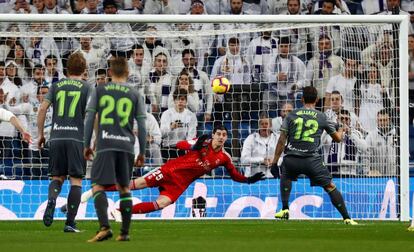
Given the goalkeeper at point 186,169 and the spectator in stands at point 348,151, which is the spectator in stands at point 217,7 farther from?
the goalkeeper at point 186,169

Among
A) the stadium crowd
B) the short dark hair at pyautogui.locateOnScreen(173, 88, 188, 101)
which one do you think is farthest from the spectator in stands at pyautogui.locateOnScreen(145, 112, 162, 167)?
the short dark hair at pyautogui.locateOnScreen(173, 88, 188, 101)

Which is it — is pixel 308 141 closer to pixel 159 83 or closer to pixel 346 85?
pixel 346 85

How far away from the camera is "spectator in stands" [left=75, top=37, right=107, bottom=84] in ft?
→ 63.0

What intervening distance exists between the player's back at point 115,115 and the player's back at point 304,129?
16.8 ft

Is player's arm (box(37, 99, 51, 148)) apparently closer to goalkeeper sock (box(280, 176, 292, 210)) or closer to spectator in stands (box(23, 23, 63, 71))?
goalkeeper sock (box(280, 176, 292, 210))

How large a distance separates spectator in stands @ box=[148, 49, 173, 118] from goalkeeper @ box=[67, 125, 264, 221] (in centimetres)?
213

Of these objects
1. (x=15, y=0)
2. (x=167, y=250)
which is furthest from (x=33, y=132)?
(x=167, y=250)

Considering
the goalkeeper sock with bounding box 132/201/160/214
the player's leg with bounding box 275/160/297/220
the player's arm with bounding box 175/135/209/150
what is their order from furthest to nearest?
the player's arm with bounding box 175/135/209/150 < the goalkeeper sock with bounding box 132/201/160/214 < the player's leg with bounding box 275/160/297/220

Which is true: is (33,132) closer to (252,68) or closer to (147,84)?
(147,84)

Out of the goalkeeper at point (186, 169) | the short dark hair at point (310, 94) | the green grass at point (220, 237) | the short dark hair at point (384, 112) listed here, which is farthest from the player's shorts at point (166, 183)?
the short dark hair at point (384, 112)

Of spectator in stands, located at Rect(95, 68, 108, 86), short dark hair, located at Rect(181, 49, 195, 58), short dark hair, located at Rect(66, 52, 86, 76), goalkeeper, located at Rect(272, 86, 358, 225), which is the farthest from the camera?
short dark hair, located at Rect(181, 49, 195, 58)

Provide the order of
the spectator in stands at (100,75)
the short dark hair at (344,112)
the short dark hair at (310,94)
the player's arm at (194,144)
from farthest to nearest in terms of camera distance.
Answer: the spectator in stands at (100,75), the short dark hair at (344,112), the player's arm at (194,144), the short dark hair at (310,94)

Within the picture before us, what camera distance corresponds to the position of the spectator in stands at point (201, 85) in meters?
19.1

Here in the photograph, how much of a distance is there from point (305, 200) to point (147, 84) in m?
3.35
